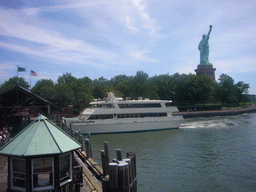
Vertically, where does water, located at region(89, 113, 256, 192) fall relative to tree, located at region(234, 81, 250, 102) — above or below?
below

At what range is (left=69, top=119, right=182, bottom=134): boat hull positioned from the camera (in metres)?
28.2

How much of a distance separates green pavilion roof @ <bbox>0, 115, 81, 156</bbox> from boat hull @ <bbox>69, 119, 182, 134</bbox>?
22333 mm

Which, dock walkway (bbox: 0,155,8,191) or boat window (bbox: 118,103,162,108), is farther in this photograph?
boat window (bbox: 118,103,162,108)

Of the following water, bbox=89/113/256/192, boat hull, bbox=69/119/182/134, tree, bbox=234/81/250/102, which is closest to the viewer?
water, bbox=89/113/256/192

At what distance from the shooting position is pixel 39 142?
5109 mm

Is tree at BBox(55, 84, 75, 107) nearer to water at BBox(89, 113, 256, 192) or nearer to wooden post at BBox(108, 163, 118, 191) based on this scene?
water at BBox(89, 113, 256, 192)

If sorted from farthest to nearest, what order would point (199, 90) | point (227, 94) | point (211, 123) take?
point (227, 94), point (199, 90), point (211, 123)

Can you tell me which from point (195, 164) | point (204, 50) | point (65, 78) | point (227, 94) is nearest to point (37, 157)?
point (195, 164)

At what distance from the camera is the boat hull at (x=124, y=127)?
28.2 metres

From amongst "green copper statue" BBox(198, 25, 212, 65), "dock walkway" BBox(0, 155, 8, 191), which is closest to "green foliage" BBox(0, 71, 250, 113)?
"green copper statue" BBox(198, 25, 212, 65)

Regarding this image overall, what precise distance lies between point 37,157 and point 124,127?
995 inches

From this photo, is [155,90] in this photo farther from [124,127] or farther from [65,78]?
→ [124,127]

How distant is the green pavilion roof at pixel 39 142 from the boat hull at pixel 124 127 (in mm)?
22333

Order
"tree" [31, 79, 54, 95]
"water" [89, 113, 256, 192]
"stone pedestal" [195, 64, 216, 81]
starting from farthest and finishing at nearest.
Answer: "stone pedestal" [195, 64, 216, 81] → "tree" [31, 79, 54, 95] → "water" [89, 113, 256, 192]
